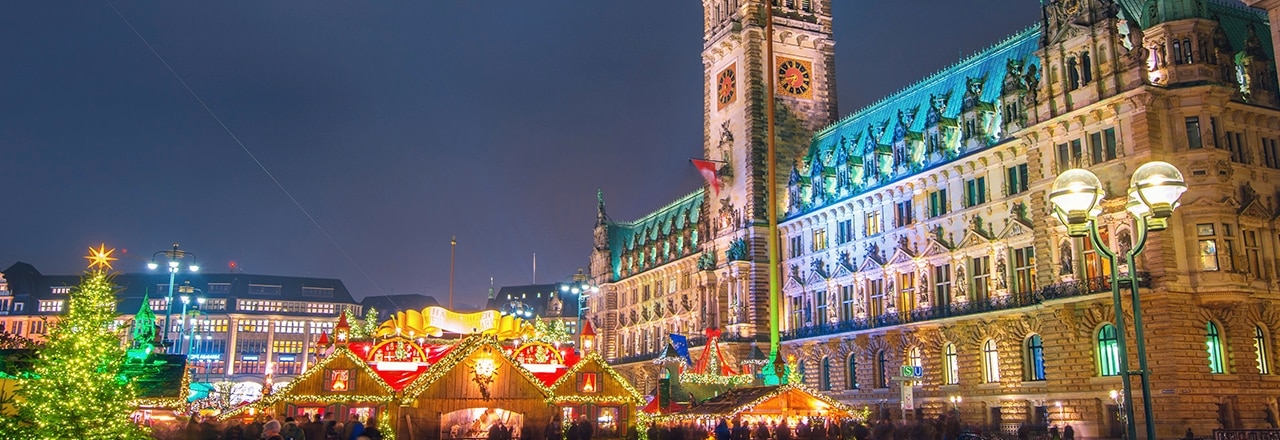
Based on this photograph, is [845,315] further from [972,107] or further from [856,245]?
[972,107]

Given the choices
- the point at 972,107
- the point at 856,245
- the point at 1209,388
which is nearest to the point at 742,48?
the point at 856,245

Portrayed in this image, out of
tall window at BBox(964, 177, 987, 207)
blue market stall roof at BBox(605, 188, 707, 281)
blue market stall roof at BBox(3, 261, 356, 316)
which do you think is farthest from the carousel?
blue market stall roof at BBox(3, 261, 356, 316)

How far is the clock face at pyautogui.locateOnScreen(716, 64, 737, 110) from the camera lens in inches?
3356

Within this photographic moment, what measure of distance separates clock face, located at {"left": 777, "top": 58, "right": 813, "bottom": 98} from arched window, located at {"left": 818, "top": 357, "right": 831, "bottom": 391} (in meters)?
22.6

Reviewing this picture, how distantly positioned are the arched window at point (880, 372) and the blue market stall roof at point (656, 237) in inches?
1075

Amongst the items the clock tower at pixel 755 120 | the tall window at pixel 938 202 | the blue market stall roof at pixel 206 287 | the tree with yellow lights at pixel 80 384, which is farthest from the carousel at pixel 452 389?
the blue market stall roof at pixel 206 287

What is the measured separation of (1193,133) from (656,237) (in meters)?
66.5

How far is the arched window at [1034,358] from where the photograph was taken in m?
54.0

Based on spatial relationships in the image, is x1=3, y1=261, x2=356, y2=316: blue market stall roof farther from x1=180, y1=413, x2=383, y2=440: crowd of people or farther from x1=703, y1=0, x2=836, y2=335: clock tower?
x1=180, y1=413, x2=383, y2=440: crowd of people

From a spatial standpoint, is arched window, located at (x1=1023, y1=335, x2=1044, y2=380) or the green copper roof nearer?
arched window, located at (x1=1023, y1=335, x2=1044, y2=380)

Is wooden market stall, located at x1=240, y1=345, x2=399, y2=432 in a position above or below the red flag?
below

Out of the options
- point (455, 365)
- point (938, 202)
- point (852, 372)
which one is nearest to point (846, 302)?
point (852, 372)

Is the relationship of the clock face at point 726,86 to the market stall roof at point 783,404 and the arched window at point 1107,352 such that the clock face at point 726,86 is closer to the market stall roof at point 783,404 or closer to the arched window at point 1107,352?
the arched window at point 1107,352

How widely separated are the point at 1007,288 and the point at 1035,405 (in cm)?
659
